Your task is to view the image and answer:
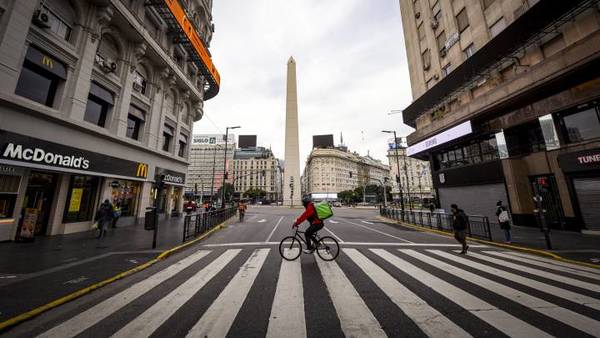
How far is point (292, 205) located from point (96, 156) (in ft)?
144

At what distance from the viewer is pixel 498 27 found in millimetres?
15219

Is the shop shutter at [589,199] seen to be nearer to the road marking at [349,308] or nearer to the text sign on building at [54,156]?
the road marking at [349,308]

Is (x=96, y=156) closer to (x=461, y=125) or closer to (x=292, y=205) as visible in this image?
(x=461, y=125)

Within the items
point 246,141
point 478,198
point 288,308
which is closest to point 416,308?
point 288,308

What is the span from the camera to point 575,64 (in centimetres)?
1027

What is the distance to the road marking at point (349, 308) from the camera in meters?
2.88

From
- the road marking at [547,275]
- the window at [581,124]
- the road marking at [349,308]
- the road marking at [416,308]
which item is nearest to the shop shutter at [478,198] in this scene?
the window at [581,124]

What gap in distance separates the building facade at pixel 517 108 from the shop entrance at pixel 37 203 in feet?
73.3

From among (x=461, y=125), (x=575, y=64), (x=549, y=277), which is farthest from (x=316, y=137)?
(x=549, y=277)

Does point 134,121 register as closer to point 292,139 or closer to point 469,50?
point 469,50

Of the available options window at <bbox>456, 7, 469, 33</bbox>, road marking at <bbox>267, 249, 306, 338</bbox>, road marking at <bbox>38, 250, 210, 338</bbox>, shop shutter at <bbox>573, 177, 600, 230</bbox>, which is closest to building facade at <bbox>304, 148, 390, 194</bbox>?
window at <bbox>456, 7, 469, 33</bbox>

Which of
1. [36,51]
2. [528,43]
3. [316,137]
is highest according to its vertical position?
[316,137]

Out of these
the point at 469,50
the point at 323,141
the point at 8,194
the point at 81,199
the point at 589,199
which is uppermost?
the point at 323,141

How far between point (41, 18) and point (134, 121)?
7741mm
